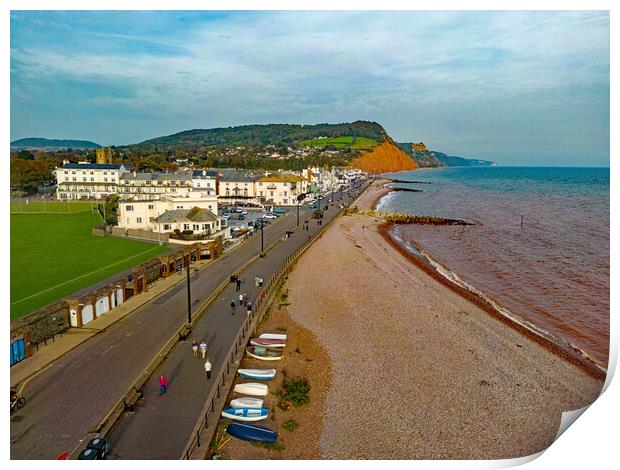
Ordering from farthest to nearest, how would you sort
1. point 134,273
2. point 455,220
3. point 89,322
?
point 455,220 → point 134,273 → point 89,322

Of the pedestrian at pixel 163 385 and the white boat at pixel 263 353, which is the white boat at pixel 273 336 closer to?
the white boat at pixel 263 353

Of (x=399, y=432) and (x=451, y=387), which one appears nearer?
(x=399, y=432)

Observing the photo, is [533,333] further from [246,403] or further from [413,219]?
[413,219]

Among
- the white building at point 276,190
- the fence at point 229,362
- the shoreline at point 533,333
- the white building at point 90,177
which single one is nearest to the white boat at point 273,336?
the fence at point 229,362

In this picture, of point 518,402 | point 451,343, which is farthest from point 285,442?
point 451,343

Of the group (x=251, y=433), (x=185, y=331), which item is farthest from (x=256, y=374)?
(x=185, y=331)
